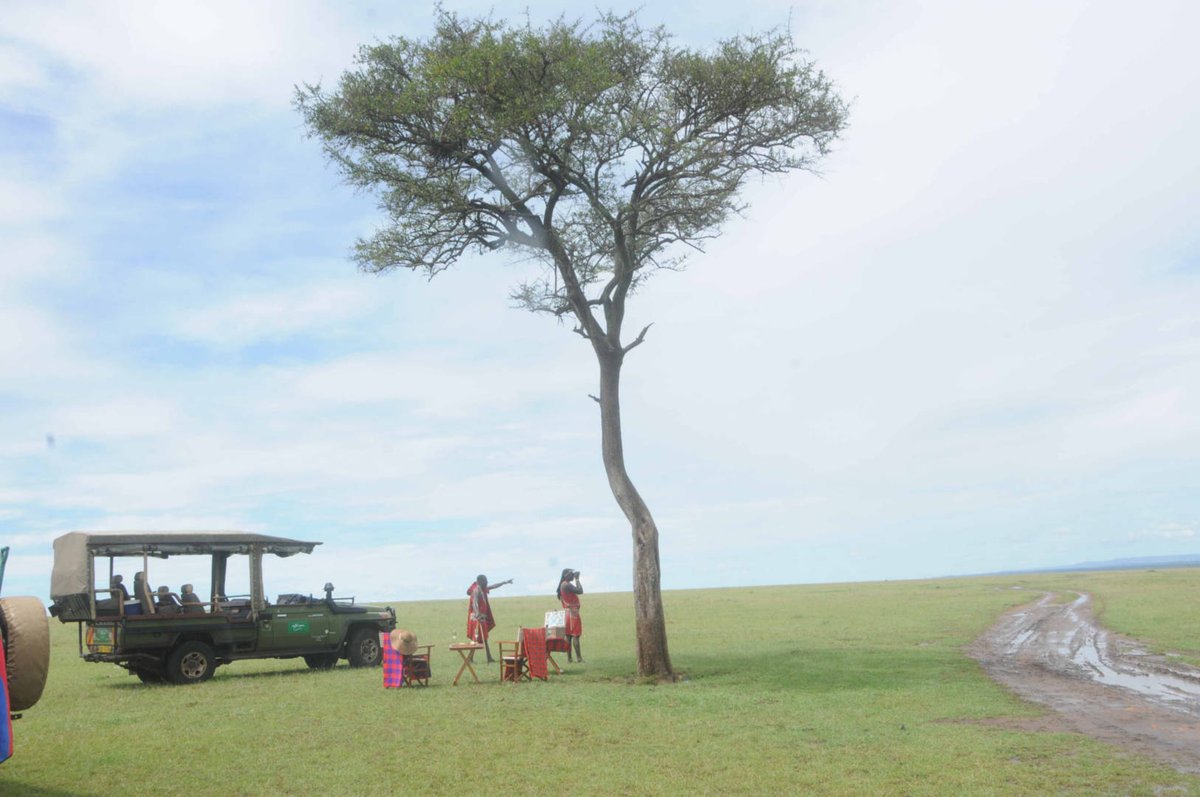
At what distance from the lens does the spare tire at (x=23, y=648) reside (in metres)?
8.62

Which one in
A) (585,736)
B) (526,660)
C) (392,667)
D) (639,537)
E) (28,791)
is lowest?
(585,736)

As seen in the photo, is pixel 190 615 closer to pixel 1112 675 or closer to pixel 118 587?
pixel 118 587

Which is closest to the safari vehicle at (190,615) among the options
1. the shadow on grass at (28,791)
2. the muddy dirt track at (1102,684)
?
the shadow on grass at (28,791)

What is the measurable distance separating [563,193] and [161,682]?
13.3 metres

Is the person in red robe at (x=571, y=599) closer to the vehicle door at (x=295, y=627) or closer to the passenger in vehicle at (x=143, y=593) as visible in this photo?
the vehicle door at (x=295, y=627)

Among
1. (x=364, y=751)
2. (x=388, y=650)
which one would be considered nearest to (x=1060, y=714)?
(x=364, y=751)

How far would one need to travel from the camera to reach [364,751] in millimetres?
12500

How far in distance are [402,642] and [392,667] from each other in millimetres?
695

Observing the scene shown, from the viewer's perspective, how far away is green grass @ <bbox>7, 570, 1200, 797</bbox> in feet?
35.0

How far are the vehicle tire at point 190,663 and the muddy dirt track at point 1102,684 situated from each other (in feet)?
51.1

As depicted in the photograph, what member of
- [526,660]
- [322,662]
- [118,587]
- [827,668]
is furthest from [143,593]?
[827,668]

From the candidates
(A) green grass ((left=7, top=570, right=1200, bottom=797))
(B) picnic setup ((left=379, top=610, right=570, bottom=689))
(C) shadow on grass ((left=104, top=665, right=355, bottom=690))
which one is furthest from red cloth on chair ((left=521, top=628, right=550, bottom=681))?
(C) shadow on grass ((left=104, top=665, right=355, bottom=690))

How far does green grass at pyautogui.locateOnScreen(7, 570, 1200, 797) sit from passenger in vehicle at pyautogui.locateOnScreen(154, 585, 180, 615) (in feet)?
5.13

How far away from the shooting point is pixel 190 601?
837 inches
